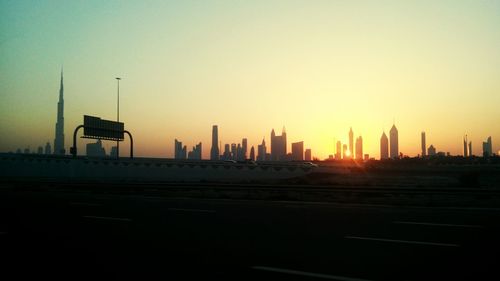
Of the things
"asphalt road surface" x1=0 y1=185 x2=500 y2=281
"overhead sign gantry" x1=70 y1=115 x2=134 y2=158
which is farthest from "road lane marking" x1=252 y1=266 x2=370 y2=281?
"overhead sign gantry" x1=70 y1=115 x2=134 y2=158

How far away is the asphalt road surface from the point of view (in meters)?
7.89

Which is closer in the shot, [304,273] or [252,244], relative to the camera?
[304,273]

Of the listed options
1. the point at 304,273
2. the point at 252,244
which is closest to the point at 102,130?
the point at 252,244

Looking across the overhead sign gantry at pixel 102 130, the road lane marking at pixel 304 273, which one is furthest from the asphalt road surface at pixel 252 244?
the overhead sign gantry at pixel 102 130

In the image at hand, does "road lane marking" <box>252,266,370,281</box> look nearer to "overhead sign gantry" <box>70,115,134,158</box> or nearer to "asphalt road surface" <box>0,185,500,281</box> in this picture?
"asphalt road surface" <box>0,185,500,281</box>

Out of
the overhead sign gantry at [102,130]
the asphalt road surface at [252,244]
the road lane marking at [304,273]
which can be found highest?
the overhead sign gantry at [102,130]

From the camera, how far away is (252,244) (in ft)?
33.8

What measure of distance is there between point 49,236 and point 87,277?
4.49 metres

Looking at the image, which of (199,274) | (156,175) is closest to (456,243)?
(199,274)

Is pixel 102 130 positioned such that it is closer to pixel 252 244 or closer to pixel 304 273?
pixel 252 244

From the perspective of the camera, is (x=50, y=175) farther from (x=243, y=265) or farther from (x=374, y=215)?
(x=243, y=265)

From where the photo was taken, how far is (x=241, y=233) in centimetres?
1179

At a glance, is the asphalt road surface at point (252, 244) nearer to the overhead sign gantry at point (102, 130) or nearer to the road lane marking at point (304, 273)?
the road lane marking at point (304, 273)

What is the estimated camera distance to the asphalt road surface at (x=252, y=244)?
789 cm
